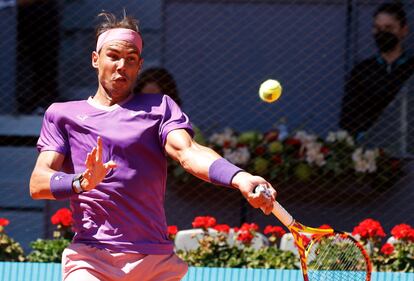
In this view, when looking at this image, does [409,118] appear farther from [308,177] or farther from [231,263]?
[231,263]

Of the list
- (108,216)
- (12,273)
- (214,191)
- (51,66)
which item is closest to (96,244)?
(108,216)

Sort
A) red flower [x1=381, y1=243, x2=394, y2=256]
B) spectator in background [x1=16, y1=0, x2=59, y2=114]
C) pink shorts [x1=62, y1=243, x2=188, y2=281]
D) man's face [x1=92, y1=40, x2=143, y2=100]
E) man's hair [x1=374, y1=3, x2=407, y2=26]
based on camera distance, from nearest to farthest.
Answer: pink shorts [x1=62, y1=243, x2=188, y2=281], man's face [x1=92, y1=40, x2=143, y2=100], red flower [x1=381, y1=243, x2=394, y2=256], man's hair [x1=374, y1=3, x2=407, y2=26], spectator in background [x1=16, y1=0, x2=59, y2=114]

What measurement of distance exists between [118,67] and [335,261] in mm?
1992

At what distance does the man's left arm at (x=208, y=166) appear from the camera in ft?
10.1

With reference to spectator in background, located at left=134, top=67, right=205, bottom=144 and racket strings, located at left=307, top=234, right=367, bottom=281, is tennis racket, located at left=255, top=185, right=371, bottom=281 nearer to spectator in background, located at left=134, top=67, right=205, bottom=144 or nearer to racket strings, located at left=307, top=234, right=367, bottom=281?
racket strings, located at left=307, top=234, right=367, bottom=281

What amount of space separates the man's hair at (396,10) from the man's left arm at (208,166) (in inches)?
136

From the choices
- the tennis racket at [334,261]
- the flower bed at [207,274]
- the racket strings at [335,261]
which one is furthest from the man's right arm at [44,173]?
the flower bed at [207,274]

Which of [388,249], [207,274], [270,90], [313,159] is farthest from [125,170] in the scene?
[313,159]

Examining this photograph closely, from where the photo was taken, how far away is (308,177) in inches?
258

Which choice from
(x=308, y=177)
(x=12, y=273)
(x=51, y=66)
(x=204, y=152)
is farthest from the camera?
(x=51, y=66)

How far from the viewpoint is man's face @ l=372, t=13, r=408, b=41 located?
668 centimetres

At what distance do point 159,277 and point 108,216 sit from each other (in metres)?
0.29

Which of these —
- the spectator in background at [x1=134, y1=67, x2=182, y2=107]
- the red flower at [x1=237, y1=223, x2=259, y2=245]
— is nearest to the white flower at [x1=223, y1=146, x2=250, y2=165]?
the spectator in background at [x1=134, y1=67, x2=182, y2=107]

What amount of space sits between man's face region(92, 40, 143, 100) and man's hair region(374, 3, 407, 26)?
11.0 feet
